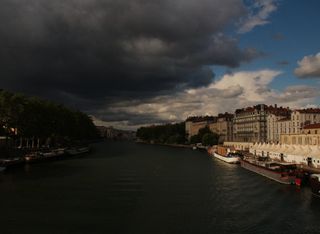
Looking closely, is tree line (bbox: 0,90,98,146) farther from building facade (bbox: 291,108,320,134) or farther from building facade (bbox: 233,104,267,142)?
building facade (bbox: 291,108,320,134)

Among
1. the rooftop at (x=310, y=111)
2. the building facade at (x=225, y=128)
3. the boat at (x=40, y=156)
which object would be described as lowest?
the boat at (x=40, y=156)

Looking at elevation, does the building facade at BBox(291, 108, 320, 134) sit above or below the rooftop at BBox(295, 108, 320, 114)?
below

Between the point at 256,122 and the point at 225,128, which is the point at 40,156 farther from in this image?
the point at 225,128

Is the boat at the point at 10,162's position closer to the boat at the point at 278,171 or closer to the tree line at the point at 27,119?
the tree line at the point at 27,119

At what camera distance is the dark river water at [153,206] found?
2592 centimetres

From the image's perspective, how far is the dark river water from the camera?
25922 millimetres

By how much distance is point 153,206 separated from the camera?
3206cm

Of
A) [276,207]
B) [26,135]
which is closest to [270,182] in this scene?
[276,207]

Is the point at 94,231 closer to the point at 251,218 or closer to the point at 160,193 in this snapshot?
the point at 251,218

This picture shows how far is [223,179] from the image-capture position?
50.8 metres

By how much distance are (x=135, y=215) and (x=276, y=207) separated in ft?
38.5

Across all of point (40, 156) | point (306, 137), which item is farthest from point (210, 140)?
point (40, 156)

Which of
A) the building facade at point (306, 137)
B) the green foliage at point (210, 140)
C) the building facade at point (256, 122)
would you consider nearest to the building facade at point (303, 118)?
the building facade at point (256, 122)

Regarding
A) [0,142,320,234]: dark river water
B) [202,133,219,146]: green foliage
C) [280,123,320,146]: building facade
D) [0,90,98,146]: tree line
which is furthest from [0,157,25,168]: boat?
[202,133,219,146]: green foliage
